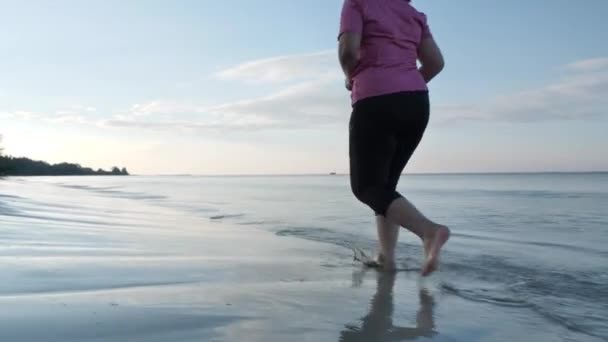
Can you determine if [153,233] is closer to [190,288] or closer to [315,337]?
[190,288]

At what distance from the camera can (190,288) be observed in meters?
2.54

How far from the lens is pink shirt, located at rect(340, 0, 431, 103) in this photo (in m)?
2.87

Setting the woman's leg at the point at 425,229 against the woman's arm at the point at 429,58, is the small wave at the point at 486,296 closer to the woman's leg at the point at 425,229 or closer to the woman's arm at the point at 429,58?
the woman's leg at the point at 425,229

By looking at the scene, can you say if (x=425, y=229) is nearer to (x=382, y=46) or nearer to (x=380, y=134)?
(x=380, y=134)

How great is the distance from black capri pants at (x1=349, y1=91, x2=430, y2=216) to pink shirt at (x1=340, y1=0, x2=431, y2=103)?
0.06 m

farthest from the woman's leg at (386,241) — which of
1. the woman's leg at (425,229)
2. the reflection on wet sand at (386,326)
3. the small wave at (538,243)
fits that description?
the small wave at (538,243)

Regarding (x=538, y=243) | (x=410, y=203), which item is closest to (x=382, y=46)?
(x=410, y=203)

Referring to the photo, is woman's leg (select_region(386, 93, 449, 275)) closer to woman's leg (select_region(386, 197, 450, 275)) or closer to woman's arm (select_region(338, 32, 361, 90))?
woman's leg (select_region(386, 197, 450, 275))

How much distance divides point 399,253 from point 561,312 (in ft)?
6.55

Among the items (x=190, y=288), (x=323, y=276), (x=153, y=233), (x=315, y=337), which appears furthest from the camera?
(x=153, y=233)

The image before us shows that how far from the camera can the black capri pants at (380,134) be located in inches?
112

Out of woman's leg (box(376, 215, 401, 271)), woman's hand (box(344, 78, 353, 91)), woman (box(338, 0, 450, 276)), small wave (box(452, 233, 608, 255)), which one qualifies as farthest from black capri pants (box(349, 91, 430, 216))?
small wave (box(452, 233, 608, 255))

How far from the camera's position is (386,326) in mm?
2027

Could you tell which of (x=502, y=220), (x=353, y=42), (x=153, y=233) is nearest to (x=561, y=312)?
(x=353, y=42)
